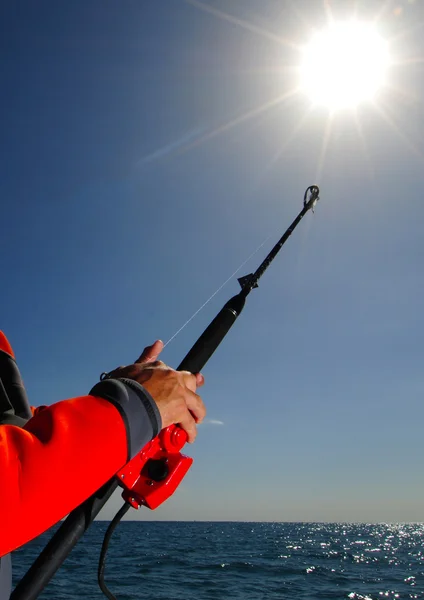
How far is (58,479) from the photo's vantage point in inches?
50.9

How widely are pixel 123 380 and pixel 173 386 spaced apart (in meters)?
0.21

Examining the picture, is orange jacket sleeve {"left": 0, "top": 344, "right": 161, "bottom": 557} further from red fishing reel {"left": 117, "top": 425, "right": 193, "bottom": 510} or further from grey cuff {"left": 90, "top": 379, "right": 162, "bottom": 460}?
red fishing reel {"left": 117, "top": 425, "right": 193, "bottom": 510}

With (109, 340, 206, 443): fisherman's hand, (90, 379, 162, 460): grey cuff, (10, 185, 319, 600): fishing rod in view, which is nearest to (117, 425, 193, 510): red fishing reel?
(10, 185, 319, 600): fishing rod

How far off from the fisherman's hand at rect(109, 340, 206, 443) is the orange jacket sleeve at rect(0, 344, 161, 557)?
4.3 inches

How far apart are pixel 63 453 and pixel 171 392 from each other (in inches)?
20.1

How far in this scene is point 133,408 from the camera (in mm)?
1545

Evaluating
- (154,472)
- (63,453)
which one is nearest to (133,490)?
(154,472)

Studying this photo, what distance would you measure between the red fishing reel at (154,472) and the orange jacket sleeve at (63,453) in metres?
0.51

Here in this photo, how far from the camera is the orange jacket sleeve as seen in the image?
1225 millimetres

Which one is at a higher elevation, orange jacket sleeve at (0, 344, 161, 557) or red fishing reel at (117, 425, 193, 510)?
red fishing reel at (117, 425, 193, 510)

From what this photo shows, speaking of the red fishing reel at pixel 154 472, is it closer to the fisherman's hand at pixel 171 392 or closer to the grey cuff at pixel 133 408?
the fisherman's hand at pixel 171 392

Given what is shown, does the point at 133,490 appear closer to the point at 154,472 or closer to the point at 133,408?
the point at 154,472

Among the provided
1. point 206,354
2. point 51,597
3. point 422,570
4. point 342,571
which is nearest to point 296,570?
point 342,571

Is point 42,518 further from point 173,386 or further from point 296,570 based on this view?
point 296,570
